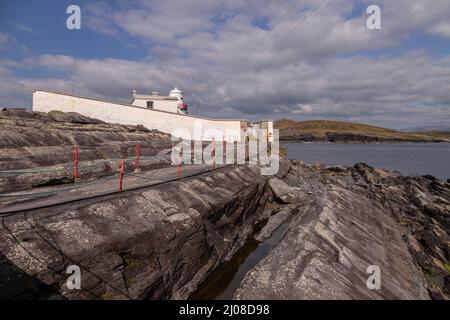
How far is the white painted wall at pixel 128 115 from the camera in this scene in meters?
29.1

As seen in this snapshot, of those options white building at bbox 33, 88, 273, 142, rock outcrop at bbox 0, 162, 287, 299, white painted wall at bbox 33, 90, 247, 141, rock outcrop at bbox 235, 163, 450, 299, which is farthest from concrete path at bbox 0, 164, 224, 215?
white building at bbox 33, 88, 273, 142

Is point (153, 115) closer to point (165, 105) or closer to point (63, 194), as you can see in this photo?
point (165, 105)

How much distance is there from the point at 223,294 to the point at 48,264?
5.96 metres

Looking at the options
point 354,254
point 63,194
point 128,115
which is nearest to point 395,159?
point 128,115

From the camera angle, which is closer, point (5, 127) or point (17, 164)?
point (17, 164)

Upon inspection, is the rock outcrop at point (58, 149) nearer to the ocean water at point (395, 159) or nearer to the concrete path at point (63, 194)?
the concrete path at point (63, 194)

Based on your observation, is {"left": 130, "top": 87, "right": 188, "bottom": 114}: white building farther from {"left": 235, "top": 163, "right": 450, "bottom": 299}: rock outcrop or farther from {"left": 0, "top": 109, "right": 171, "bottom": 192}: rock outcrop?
{"left": 235, "top": 163, "right": 450, "bottom": 299}: rock outcrop

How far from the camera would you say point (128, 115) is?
1276 inches

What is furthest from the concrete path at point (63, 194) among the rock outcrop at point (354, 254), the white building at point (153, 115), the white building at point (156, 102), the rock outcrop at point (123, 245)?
the white building at point (156, 102)

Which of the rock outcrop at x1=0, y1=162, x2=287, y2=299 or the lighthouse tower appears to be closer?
the rock outcrop at x1=0, y1=162, x2=287, y2=299

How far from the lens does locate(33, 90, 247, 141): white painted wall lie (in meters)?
29.1
